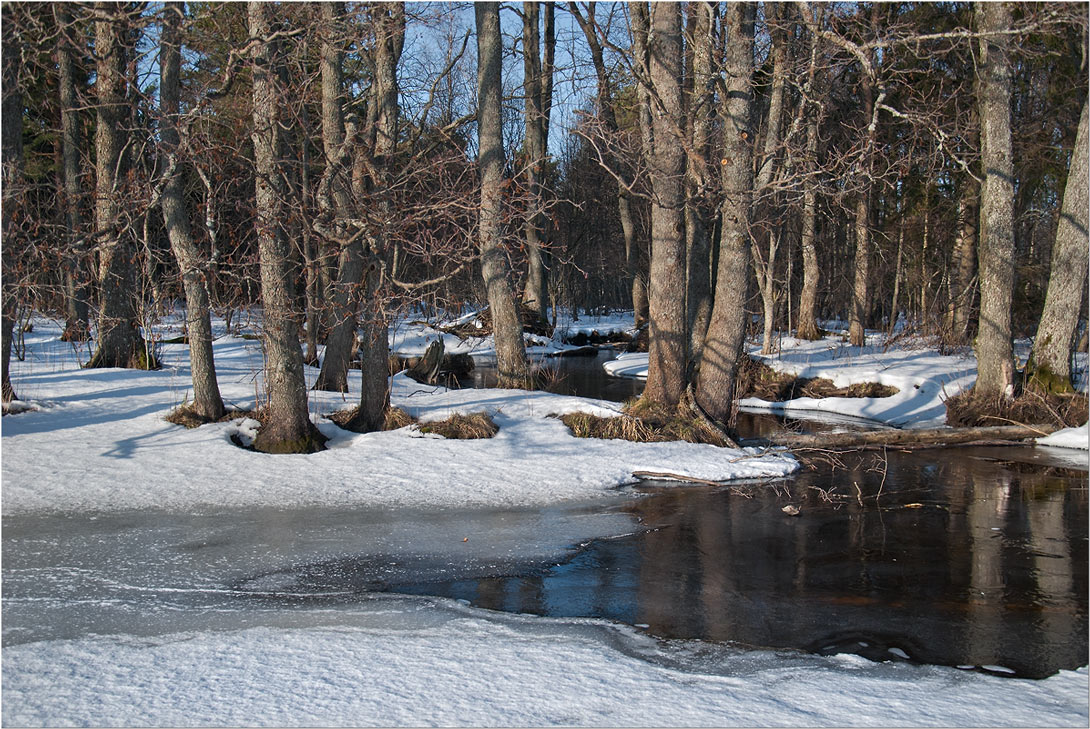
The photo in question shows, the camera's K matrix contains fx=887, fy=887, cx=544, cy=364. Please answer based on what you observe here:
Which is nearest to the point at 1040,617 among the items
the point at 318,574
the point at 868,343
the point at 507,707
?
the point at 507,707

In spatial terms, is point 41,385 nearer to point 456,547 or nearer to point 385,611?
point 456,547

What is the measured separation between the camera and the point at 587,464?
11.0m

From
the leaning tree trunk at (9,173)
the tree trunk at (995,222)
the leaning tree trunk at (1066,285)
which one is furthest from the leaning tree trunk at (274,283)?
the leaning tree trunk at (1066,285)

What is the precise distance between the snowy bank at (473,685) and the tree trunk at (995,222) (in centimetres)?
1017

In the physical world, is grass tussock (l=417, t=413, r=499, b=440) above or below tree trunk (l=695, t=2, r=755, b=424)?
below

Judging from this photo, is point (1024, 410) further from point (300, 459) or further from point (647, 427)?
point (300, 459)

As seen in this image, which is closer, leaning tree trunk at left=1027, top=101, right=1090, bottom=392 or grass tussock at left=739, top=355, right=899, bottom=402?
leaning tree trunk at left=1027, top=101, right=1090, bottom=392

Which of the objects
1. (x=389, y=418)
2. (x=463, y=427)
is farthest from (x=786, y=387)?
(x=389, y=418)

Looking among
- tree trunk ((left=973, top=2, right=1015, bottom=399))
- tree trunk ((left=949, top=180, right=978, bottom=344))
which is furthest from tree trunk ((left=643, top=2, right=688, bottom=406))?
tree trunk ((left=949, top=180, right=978, bottom=344))

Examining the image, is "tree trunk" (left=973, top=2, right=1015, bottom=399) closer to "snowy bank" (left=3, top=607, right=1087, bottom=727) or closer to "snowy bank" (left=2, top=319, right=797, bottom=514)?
"snowy bank" (left=2, top=319, right=797, bottom=514)

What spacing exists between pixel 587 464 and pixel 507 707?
6541 mm

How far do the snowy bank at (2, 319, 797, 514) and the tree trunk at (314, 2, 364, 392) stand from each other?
0.94m

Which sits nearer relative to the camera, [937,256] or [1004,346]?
[1004,346]

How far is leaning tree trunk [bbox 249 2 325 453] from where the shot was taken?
10.2 m
